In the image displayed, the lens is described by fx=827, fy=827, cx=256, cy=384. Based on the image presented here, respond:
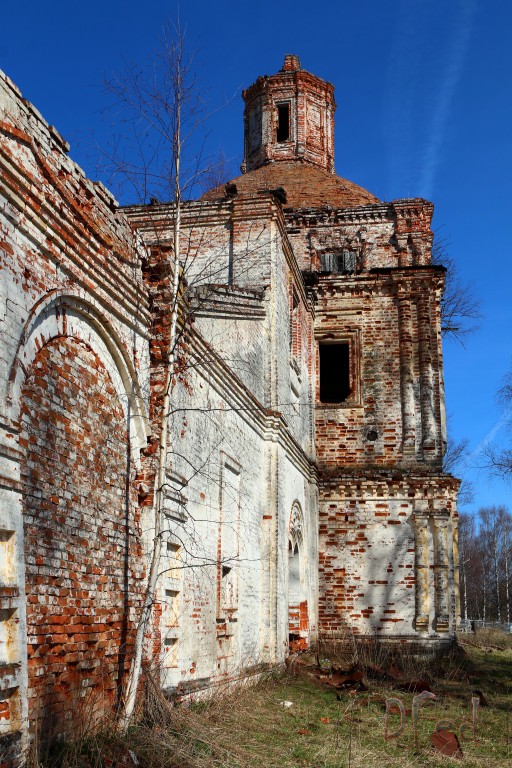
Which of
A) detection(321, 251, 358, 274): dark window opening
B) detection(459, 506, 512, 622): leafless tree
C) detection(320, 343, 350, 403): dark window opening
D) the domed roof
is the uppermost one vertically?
the domed roof

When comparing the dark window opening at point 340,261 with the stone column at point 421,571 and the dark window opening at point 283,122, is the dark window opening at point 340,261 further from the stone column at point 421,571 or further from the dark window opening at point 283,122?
the dark window opening at point 283,122

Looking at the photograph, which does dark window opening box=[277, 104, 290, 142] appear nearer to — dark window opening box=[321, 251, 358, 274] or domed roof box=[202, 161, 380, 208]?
domed roof box=[202, 161, 380, 208]

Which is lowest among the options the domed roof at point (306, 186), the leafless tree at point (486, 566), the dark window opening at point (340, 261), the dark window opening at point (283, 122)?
the leafless tree at point (486, 566)

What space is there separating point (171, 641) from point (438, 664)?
28.5 feet

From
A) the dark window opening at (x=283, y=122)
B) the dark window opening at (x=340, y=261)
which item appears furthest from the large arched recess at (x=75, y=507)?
the dark window opening at (x=283, y=122)

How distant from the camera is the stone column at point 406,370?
57.1ft

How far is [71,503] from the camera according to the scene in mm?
6094

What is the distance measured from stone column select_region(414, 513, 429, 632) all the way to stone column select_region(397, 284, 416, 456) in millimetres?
1515

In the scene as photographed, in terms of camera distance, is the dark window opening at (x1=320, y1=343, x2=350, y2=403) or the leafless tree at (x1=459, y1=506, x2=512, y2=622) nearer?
the dark window opening at (x1=320, y1=343, x2=350, y2=403)

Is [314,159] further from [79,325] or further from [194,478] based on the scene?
[79,325]

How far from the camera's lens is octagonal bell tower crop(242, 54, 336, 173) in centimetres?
2308

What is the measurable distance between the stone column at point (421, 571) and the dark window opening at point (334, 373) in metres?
3.40

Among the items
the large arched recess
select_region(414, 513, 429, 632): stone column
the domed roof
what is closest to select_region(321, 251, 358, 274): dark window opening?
the domed roof

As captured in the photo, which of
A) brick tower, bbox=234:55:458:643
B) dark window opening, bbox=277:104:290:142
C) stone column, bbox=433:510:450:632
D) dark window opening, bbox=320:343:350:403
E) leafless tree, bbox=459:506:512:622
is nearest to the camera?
stone column, bbox=433:510:450:632
